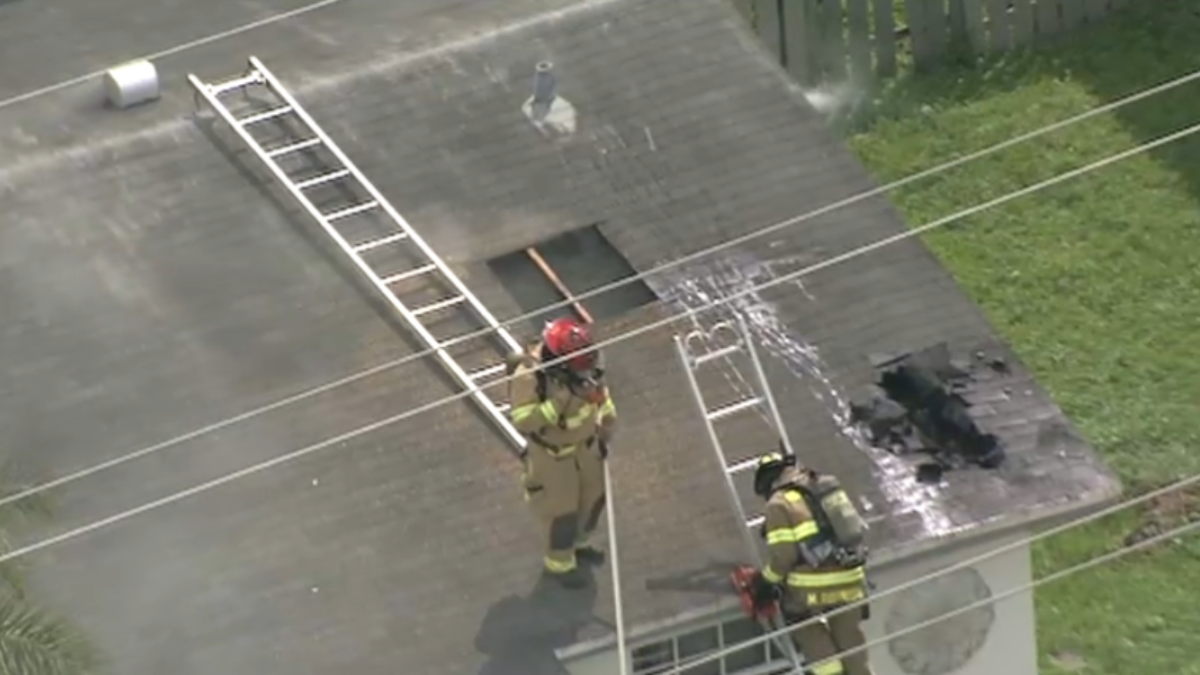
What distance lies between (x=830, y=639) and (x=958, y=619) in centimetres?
179

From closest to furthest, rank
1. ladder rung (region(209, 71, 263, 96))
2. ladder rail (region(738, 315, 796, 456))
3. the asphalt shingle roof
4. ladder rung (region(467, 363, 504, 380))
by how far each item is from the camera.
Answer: the asphalt shingle roof → ladder rail (region(738, 315, 796, 456)) → ladder rung (region(467, 363, 504, 380)) → ladder rung (region(209, 71, 263, 96))

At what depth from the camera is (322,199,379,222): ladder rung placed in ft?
53.1

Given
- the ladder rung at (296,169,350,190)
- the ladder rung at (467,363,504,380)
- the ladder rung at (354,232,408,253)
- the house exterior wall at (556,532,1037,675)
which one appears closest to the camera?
the house exterior wall at (556,532,1037,675)

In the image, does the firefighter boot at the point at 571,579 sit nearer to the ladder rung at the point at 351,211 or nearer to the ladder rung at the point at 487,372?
the ladder rung at the point at 487,372

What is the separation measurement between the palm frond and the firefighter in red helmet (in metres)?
2.53

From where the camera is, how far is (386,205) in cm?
1614

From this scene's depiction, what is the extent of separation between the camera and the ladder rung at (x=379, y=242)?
1597 cm

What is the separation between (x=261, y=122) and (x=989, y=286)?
7033mm

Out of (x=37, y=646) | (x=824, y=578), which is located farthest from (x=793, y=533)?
(x=37, y=646)

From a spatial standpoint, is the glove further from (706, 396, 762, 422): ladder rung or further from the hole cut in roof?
the hole cut in roof

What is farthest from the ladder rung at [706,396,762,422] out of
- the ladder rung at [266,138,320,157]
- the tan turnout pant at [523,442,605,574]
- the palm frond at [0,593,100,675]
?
the palm frond at [0,593,100,675]

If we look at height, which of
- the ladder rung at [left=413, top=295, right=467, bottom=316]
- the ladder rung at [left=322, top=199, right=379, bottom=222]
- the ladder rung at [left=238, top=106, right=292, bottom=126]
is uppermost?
the ladder rung at [left=238, top=106, right=292, bottom=126]

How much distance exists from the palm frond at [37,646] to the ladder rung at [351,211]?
391 cm

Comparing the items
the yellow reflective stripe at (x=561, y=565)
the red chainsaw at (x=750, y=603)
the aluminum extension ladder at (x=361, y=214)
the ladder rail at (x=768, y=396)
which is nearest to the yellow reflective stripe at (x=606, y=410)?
the aluminum extension ladder at (x=361, y=214)
